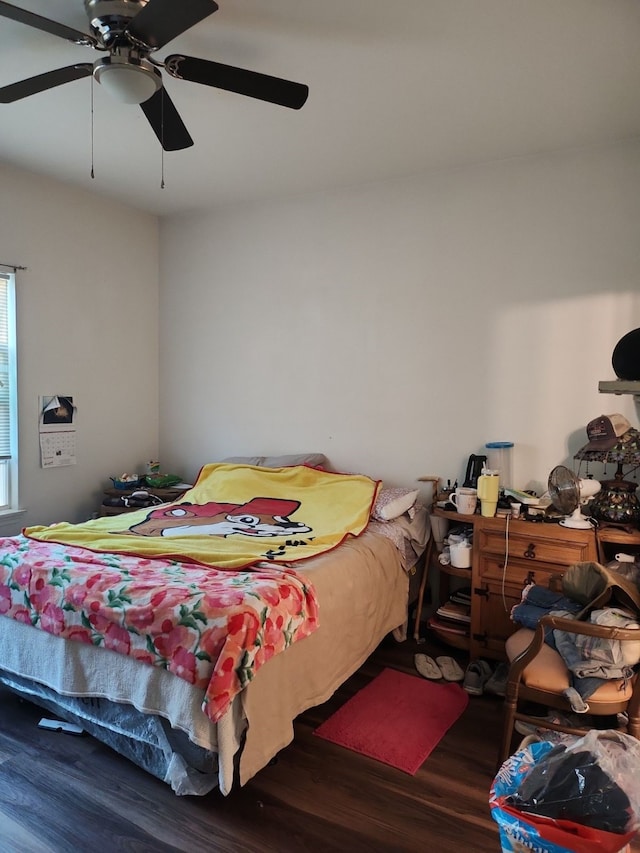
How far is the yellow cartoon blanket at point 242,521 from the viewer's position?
265cm

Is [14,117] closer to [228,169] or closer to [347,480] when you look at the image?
[228,169]

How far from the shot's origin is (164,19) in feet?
5.74

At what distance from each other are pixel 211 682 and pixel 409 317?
8.24 feet

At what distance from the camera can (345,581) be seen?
2611 mm

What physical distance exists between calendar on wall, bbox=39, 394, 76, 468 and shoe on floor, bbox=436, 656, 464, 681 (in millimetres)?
2704

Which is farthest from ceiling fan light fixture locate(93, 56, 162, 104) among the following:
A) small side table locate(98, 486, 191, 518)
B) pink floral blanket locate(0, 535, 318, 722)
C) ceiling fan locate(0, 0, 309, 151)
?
small side table locate(98, 486, 191, 518)

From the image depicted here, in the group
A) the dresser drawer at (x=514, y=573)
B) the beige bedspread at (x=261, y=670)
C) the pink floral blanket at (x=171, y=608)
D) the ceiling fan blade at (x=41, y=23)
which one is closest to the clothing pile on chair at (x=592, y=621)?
the dresser drawer at (x=514, y=573)

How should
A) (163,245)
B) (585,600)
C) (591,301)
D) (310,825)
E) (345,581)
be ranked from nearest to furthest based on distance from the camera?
(310,825)
(585,600)
(345,581)
(591,301)
(163,245)

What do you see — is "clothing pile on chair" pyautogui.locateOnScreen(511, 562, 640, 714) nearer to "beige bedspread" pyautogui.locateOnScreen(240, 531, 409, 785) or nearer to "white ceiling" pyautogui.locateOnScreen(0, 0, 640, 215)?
"beige bedspread" pyautogui.locateOnScreen(240, 531, 409, 785)

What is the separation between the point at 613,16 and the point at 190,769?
3.00 m

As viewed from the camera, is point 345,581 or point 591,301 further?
point 591,301

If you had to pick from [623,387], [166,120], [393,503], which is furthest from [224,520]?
[623,387]

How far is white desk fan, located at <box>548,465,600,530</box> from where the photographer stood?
9.15ft

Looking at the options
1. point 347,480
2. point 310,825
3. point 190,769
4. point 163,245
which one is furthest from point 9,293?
point 310,825
